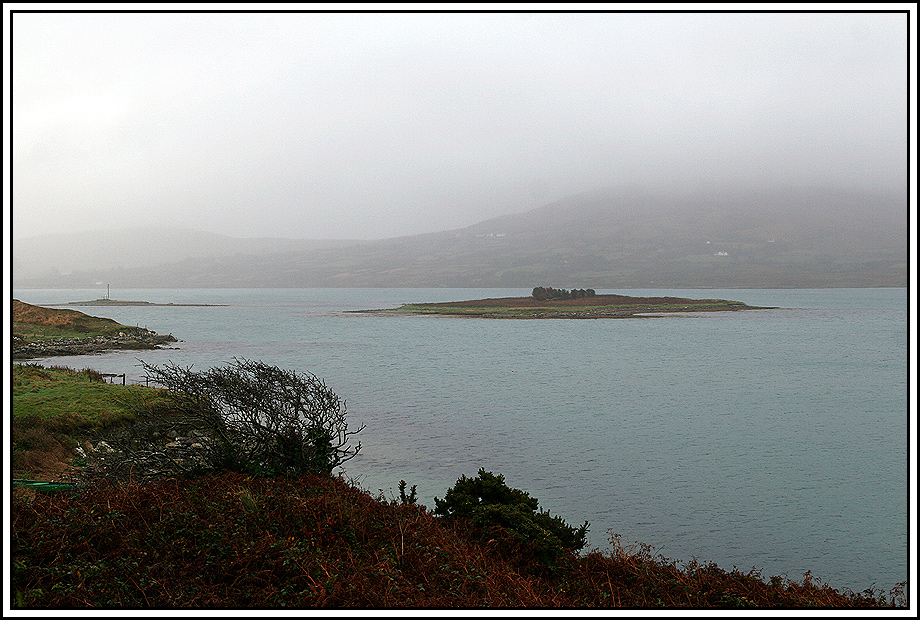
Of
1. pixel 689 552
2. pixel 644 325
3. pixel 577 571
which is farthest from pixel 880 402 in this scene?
pixel 644 325

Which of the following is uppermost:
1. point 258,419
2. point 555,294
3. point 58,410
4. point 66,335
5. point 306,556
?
point 555,294

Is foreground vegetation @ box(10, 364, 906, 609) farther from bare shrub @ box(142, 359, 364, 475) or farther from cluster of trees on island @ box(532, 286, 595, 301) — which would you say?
cluster of trees on island @ box(532, 286, 595, 301)

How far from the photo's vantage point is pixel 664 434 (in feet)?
96.0

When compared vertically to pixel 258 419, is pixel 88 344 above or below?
below

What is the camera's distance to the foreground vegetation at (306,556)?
6328 mm

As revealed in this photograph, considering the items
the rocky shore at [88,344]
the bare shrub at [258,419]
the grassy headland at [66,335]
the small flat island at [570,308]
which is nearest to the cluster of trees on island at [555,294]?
the small flat island at [570,308]

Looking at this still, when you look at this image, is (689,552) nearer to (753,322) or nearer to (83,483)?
(83,483)

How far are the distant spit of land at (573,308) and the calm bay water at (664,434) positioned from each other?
182ft

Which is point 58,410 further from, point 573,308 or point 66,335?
point 573,308

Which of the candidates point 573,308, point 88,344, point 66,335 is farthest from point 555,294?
point 88,344

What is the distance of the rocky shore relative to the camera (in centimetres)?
5358

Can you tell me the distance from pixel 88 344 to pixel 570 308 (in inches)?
4067
